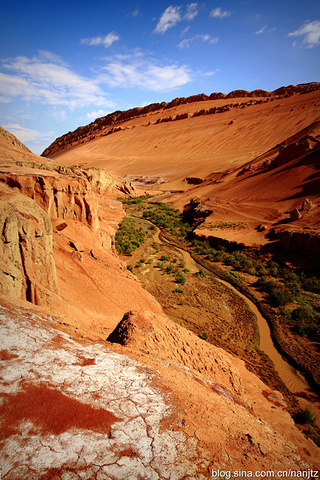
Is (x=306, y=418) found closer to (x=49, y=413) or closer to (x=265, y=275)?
(x=49, y=413)

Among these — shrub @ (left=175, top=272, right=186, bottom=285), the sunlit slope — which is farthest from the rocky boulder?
the sunlit slope

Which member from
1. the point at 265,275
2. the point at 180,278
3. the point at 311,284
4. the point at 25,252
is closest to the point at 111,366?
the point at 25,252

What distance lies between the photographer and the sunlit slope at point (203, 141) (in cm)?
4409

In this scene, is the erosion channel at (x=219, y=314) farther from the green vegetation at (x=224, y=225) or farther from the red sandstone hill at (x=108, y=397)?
the green vegetation at (x=224, y=225)

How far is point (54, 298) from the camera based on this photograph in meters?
5.70

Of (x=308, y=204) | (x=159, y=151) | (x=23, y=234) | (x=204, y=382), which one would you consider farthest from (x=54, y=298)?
(x=159, y=151)

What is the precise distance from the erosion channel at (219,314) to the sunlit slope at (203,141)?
94.0 ft

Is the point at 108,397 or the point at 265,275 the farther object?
the point at 265,275

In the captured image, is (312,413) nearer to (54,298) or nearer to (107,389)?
(107,389)

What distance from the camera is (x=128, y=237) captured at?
61.4 ft

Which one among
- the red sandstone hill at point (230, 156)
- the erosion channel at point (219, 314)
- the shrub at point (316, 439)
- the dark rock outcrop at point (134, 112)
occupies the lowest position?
the shrub at point (316, 439)

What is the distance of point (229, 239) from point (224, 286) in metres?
5.60

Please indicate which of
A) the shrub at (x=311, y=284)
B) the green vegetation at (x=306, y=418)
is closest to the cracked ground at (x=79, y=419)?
the green vegetation at (x=306, y=418)

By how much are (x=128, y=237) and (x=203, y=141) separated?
43.2 metres
